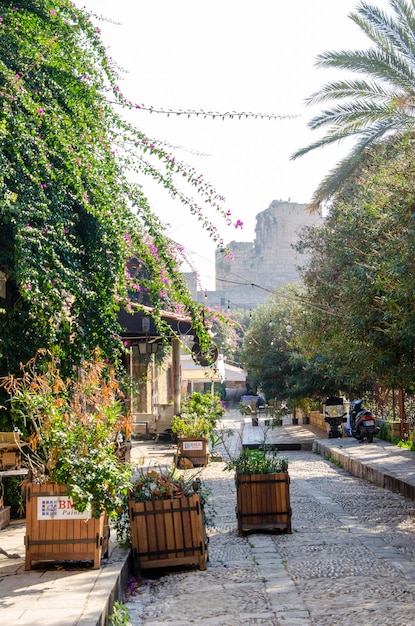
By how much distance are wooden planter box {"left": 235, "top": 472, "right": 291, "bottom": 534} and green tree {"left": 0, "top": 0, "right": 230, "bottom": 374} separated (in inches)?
63.5

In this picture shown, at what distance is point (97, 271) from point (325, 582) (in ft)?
12.3

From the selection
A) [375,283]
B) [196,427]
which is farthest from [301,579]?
[196,427]

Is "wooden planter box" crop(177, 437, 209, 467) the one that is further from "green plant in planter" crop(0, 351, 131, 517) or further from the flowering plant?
"green plant in planter" crop(0, 351, 131, 517)

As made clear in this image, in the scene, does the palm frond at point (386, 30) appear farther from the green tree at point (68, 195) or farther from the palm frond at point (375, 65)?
the green tree at point (68, 195)

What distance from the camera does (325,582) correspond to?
6.57 m

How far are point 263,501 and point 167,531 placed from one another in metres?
1.98

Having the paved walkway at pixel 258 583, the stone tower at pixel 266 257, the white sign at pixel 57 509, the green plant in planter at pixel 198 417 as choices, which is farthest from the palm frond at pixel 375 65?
the stone tower at pixel 266 257

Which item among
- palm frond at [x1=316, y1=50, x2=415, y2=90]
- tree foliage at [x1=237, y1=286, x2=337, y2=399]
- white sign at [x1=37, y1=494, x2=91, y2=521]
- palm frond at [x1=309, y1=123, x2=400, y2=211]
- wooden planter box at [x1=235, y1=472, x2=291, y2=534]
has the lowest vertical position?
wooden planter box at [x1=235, y1=472, x2=291, y2=534]

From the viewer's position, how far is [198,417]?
17047 mm

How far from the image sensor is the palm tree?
14.3 metres

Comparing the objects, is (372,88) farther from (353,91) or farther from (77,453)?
(77,453)

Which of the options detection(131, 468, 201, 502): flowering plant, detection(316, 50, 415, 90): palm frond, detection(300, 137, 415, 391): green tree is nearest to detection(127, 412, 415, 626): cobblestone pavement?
detection(131, 468, 201, 502): flowering plant

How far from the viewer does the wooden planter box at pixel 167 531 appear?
6.91 metres

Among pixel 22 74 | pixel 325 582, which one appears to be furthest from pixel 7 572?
pixel 22 74
